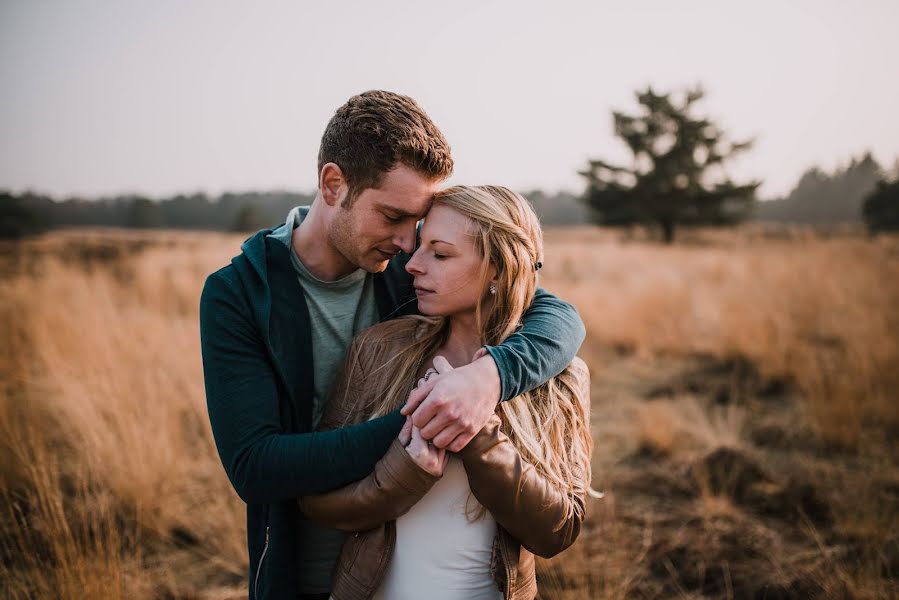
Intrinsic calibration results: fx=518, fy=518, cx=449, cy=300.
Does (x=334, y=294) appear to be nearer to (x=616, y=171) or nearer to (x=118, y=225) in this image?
(x=118, y=225)

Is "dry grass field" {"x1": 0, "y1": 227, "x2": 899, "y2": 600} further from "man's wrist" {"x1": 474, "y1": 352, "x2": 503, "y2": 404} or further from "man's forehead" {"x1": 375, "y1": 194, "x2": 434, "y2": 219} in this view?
"man's forehead" {"x1": 375, "y1": 194, "x2": 434, "y2": 219}

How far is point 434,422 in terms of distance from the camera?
4.60 ft

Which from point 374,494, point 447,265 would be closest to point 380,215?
point 447,265

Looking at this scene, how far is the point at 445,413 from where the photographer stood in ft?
4.58

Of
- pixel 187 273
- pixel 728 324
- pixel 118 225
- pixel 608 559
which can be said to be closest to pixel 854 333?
pixel 728 324

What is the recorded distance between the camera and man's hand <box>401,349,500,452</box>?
4.60 feet

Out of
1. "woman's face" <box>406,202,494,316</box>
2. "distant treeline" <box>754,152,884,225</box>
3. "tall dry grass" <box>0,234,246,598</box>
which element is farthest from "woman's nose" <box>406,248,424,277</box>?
"distant treeline" <box>754,152,884,225</box>

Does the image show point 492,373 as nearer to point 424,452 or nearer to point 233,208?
point 424,452

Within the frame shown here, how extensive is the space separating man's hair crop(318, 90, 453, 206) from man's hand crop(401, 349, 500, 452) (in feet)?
2.69

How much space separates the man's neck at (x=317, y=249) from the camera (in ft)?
6.49

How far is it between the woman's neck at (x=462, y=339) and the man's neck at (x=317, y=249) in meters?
0.51

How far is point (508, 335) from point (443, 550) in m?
0.75

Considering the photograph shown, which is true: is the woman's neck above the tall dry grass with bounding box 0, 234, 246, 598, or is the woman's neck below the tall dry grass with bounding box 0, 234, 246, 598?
above

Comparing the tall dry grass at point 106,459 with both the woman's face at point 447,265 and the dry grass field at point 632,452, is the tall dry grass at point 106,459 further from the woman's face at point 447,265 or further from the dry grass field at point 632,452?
the woman's face at point 447,265
